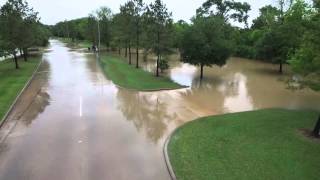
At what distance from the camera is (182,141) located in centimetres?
1531

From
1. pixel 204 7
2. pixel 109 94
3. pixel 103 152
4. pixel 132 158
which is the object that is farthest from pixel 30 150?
pixel 204 7

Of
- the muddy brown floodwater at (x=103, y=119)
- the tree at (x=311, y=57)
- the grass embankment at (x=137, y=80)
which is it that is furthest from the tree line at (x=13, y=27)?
the tree at (x=311, y=57)

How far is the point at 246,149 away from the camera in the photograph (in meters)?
13.9

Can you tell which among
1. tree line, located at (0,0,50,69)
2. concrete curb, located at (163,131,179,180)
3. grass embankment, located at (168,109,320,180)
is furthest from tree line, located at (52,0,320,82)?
tree line, located at (0,0,50,69)

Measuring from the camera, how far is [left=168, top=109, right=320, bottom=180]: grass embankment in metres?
11.9

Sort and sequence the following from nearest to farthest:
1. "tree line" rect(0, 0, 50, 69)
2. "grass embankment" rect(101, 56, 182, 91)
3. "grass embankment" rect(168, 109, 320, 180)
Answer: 1. "grass embankment" rect(168, 109, 320, 180)
2. "grass embankment" rect(101, 56, 182, 91)
3. "tree line" rect(0, 0, 50, 69)

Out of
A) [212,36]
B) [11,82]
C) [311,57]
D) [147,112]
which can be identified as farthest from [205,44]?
[11,82]

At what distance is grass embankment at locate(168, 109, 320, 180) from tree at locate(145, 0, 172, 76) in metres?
15.3

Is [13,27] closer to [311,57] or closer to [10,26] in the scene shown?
[10,26]

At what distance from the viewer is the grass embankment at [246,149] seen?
11.9 m

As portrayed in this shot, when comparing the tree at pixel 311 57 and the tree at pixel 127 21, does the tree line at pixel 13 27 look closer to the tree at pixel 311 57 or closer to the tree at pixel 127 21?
A: the tree at pixel 127 21

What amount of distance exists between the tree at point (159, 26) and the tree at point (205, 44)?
1892 millimetres

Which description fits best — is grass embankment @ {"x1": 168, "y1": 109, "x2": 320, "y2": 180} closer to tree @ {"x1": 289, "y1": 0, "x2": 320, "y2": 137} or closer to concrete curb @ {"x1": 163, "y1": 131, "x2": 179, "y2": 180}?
concrete curb @ {"x1": 163, "y1": 131, "x2": 179, "y2": 180}

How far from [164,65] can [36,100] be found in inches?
591
